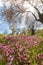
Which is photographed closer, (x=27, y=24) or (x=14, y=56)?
(x=14, y=56)

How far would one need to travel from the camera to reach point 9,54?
5.52 meters

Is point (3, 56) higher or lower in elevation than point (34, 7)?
higher

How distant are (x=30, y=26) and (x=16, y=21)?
2496mm

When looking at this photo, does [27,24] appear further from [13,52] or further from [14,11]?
[13,52]

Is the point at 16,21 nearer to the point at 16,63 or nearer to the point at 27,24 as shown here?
the point at 27,24

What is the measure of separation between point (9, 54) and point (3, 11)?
104 ft

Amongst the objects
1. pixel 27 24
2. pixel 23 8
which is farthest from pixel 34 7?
pixel 27 24

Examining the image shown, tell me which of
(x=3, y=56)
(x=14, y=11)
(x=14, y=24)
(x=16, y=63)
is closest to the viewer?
(x=16, y=63)

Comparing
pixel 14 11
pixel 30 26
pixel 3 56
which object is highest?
pixel 3 56

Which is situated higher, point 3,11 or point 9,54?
point 9,54

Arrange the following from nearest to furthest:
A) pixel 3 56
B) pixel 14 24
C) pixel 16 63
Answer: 1. pixel 16 63
2. pixel 3 56
3. pixel 14 24

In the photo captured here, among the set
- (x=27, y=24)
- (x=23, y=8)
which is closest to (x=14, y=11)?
(x=23, y=8)

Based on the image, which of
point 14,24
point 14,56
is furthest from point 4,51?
point 14,24

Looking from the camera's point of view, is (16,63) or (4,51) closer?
(16,63)
